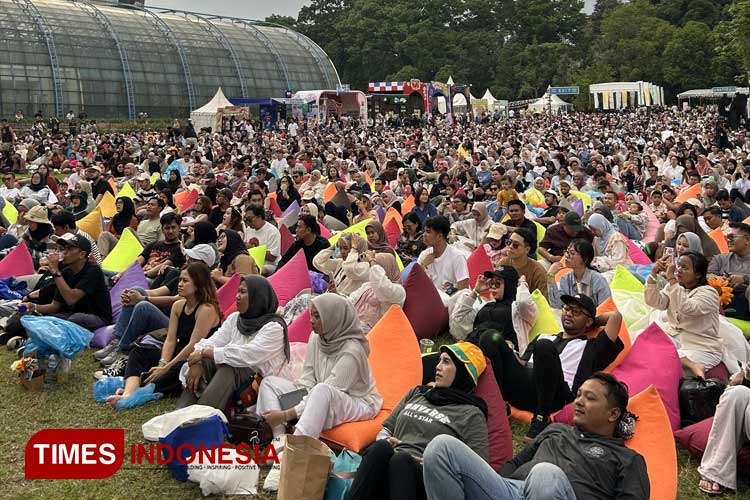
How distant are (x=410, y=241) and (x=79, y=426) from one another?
4.68 metres

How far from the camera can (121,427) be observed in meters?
5.04

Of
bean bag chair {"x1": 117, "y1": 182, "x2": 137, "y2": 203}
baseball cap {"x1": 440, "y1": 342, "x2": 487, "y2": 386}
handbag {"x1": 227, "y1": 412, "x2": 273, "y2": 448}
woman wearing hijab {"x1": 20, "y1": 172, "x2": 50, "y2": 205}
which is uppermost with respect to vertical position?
woman wearing hijab {"x1": 20, "y1": 172, "x2": 50, "y2": 205}

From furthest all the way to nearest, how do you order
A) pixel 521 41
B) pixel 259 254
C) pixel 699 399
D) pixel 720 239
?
1. pixel 521 41
2. pixel 259 254
3. pixel 720 239
4. pixel 699 399

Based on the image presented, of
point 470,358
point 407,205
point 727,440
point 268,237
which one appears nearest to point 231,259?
point 268,237

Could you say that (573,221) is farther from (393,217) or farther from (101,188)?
(101,188)

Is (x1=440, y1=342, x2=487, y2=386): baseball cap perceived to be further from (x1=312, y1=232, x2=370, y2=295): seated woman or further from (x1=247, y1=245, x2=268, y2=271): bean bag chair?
(x1=247, y1=245, x2=268, y2=271): bean bag chair

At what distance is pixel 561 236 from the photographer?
8281 millimetres

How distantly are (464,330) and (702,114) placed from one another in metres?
40.3

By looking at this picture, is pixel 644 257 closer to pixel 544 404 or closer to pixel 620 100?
pixel 544 404

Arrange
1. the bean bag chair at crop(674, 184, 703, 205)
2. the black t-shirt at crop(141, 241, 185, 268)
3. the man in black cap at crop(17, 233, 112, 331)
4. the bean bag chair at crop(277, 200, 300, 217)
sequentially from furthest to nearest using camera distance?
the bean bag chair at crop(674, 184, 703, 205) < the bean bag chair at crop(277, 200, 300, 217) < the black t-shirt at crop(141, 241, 185, 268) < the man in black cap at crop(17, 233, 112, 331)

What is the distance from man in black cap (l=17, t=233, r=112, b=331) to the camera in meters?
6.52

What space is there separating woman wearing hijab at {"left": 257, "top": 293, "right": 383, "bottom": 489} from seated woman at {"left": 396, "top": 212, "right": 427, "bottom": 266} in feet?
12.4

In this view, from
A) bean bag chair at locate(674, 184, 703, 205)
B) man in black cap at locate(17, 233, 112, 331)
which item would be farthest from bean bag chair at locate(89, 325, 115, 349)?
bean bag chair at locate(674, 184, 703, 205)

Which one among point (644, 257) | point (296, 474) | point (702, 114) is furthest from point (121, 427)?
point (702, 114)
